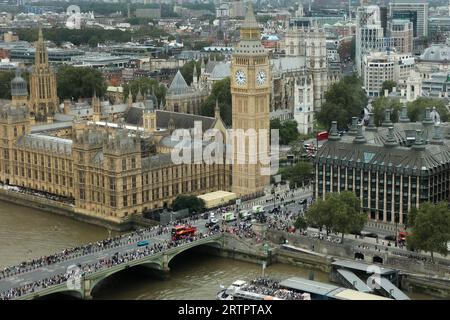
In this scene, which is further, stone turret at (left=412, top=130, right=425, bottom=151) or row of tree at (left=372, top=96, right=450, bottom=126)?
row of tree at (left=372, top=96, right=450, bottom=126)

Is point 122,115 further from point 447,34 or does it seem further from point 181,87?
point 447,34

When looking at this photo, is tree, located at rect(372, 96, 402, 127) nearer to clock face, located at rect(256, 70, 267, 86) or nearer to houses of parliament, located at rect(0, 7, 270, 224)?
houses of parliament, located at rect(0, 7, 270, 224)

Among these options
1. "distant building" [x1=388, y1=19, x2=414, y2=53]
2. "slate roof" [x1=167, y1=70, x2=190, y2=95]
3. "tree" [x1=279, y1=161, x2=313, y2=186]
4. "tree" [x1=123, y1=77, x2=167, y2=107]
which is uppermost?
"distant building" [x1=388, y1=19, x2=414, y2=53]

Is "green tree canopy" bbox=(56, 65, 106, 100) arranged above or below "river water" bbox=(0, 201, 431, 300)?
above

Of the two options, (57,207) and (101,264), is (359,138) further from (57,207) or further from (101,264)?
(57,207)

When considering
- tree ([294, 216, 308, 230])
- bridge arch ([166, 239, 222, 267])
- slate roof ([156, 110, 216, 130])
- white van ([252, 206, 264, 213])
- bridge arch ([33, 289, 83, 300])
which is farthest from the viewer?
slate roof ([156, 110, 216, 130])

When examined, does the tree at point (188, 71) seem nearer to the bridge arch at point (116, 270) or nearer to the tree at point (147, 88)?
the tree at point (147, 88)

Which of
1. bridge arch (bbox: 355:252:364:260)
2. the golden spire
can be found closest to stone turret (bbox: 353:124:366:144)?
bridge arch (bbox: 355:252:364:260)
